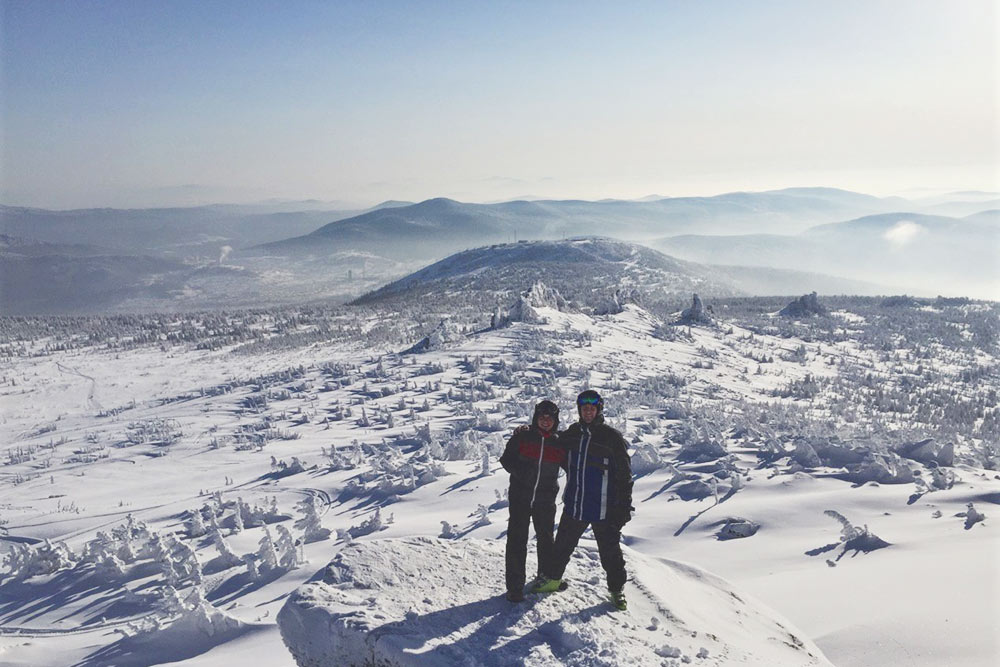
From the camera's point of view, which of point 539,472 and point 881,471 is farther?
point 881,471

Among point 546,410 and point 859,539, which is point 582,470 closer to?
point 546,410

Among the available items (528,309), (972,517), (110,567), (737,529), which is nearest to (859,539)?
(737,529)

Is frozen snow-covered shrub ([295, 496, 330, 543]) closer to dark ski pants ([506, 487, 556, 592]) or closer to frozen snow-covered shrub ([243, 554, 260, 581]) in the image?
frozen snow-covered shrub ([243, 554, 260, 581])

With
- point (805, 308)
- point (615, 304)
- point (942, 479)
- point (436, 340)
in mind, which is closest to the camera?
point (942, 479)

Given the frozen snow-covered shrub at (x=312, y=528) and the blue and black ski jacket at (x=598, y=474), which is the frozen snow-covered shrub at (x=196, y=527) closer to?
the frozen snow-covered shrub at (x=312, y=528)

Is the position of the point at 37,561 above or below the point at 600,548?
below

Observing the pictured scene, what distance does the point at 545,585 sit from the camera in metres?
4.78

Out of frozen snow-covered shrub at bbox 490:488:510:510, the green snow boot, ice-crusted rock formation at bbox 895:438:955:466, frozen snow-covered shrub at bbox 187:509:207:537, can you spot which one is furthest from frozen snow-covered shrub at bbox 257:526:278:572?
ice-crusted rock formation at bbox 895:438:955:466

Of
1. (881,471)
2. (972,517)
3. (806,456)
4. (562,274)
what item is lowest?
(806,456)

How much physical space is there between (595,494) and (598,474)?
6.4 inches

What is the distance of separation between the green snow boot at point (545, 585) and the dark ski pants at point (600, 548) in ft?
0.13

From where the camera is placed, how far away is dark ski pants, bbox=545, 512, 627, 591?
15.5 ft

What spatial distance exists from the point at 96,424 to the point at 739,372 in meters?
22.2

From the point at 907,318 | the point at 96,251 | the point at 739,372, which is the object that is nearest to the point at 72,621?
the point at 739,372
